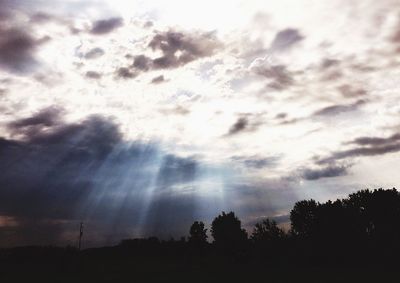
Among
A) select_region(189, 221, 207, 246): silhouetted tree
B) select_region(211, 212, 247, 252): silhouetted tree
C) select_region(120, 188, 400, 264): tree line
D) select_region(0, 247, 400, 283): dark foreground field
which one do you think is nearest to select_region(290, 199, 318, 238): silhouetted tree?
select_region(120, 188, 400, 264): tree line

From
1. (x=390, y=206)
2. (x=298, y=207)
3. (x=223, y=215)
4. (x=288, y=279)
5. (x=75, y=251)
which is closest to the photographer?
(x=288, y=279)

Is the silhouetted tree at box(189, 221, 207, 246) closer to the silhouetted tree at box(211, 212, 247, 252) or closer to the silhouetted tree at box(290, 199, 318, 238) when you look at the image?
the silhouetted tree at box(211, 212, 247, 252)

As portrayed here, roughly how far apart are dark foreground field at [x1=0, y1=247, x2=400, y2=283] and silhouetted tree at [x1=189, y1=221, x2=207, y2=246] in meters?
25.4

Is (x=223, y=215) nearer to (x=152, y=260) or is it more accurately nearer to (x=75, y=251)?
(x=152, y=260)

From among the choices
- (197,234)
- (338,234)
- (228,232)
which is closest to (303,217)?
(338,234)

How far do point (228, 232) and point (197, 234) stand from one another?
634 inches

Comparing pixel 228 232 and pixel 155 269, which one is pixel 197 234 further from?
pixel 155 269

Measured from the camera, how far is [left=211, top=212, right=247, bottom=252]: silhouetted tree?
11625cm

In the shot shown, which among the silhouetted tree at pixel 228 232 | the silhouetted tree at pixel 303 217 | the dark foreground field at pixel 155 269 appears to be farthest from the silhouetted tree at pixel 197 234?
the silhouetted tree at pixel 303 217

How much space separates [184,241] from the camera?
424 feet

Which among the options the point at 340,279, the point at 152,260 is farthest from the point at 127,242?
the point at 340,279

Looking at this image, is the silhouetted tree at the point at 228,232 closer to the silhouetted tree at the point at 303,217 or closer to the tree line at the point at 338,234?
the tree line at the point at 338,234

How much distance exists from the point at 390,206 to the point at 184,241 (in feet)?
216

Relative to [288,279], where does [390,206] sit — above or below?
above
